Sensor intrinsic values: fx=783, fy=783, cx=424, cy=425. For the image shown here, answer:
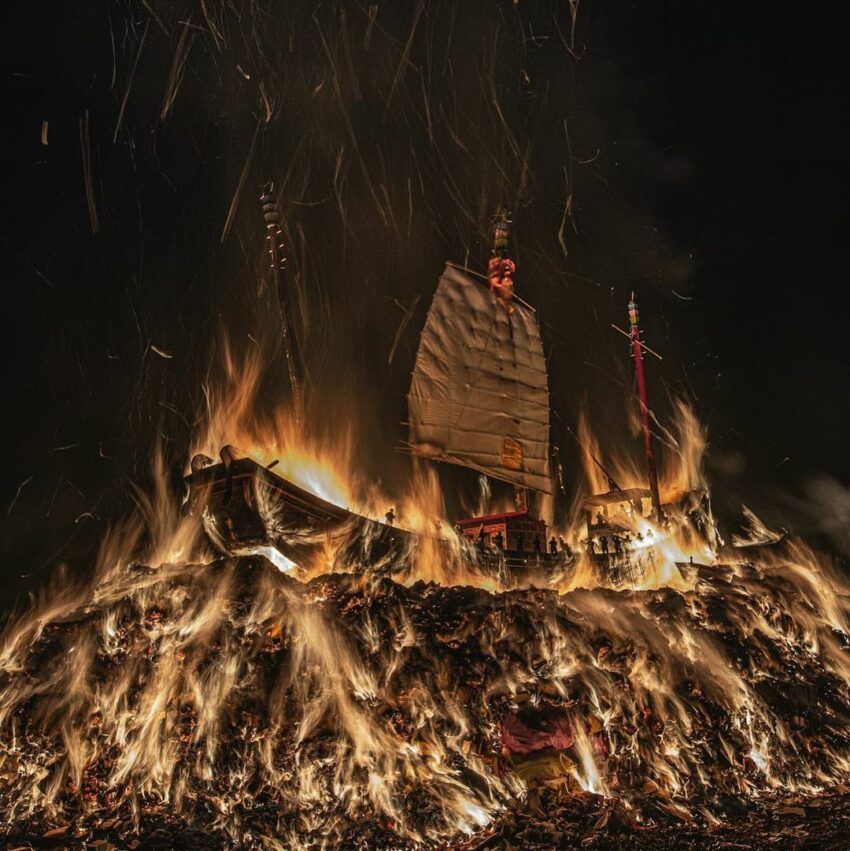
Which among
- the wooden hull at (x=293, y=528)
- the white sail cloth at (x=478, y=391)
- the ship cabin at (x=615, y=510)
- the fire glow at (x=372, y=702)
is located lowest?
the ship cabin at (x=615, y=510)

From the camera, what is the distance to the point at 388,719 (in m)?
13.7

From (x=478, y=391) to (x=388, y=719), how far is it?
19.3 m

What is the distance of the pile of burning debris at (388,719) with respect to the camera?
12031 mm

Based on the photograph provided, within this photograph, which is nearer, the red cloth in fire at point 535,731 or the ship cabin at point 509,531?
the red cloth in fire at point 535,731

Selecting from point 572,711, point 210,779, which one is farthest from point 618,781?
point 210,779

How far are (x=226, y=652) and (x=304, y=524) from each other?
5622mm

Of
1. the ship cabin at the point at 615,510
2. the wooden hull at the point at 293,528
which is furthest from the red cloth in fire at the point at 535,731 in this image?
the ship cabin at the point at 615,510

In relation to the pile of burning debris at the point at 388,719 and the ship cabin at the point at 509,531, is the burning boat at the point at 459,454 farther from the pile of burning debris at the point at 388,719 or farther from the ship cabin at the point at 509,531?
the pile of burning debris at the point at 388,719

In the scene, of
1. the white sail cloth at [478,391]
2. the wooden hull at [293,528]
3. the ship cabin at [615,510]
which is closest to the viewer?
the wooden hull at [293,528]

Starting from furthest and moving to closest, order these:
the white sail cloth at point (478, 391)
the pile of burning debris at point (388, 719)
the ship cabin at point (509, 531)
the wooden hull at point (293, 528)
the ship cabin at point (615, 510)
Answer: the ship cabin at point (615, 510)
the white sail cloth at point (478, 391)
the ship cabin at point (509, 531)
the wooden hull at point (293, 528)
the pile of burning debris at point (388, 719)

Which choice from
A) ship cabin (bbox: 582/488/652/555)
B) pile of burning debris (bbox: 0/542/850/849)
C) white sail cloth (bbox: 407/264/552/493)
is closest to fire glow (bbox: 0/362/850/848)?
pile of burning debris (bbox: 0/542/850/849)

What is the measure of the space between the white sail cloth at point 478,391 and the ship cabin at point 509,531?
14.5 ft

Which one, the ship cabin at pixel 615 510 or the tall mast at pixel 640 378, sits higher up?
the tall mast at pixel 640 378

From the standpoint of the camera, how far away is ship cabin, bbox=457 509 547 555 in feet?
83.5
